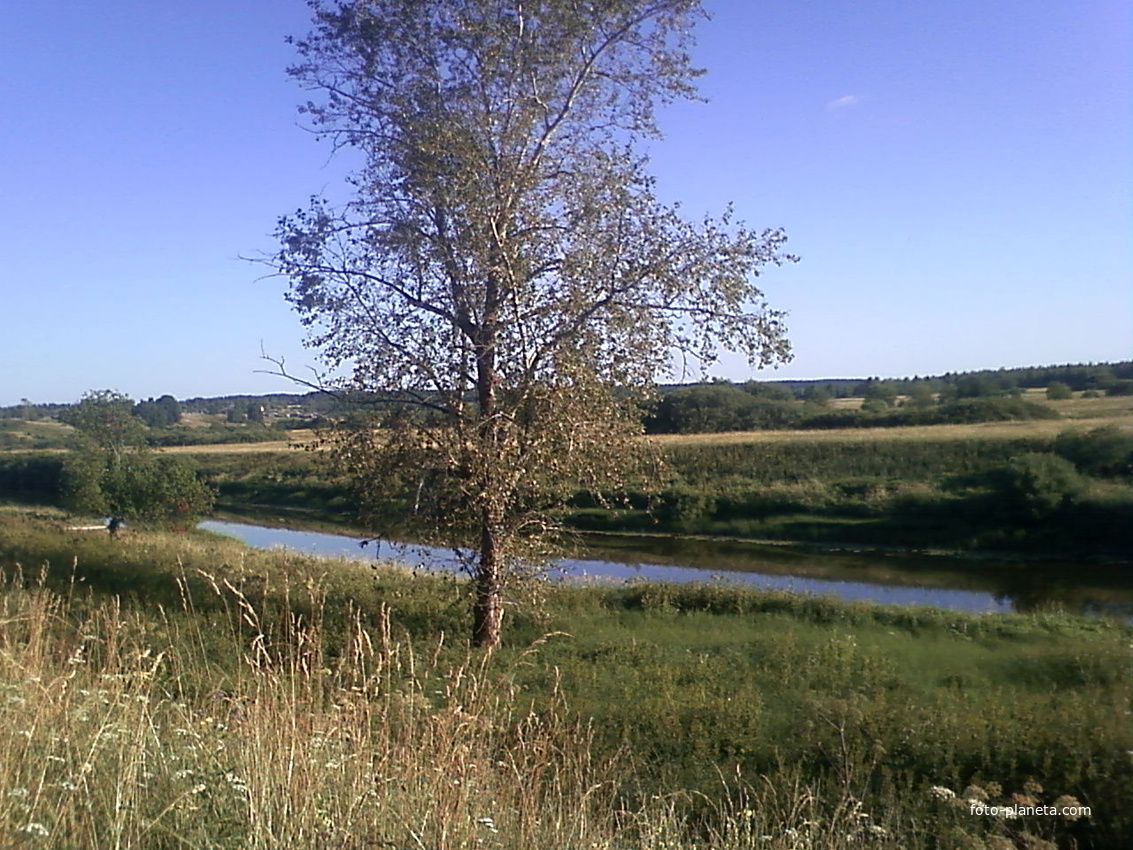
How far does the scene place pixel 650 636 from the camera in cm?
1306

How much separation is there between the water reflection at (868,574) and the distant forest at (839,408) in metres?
4.07

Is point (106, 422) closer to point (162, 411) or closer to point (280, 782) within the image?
point (162, 411)

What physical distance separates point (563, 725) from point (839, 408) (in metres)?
42.7

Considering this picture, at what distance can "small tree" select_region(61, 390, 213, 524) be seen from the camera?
27797mm

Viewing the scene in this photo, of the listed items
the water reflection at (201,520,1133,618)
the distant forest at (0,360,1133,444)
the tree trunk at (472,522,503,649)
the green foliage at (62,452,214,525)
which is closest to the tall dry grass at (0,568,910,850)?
the tree trunk at (472,522,503,649)

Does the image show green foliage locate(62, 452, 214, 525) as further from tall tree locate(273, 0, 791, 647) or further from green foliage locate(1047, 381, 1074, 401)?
green foliage locate(1047, 381, 1074, 401)

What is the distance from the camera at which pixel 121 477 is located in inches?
1107

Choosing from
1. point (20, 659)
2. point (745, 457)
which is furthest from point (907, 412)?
point (20, 659)

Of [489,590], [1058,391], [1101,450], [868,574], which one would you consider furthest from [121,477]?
[1058,391]

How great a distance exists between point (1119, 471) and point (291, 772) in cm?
2538

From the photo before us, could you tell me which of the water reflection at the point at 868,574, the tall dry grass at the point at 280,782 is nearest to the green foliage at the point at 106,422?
the water reflection at the point at 868,574

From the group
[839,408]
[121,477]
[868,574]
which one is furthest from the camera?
[839,408]

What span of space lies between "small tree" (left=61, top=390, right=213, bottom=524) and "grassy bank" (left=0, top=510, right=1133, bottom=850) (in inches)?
520

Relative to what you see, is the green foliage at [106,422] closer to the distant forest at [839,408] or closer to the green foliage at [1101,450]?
the distant forest at [839,408]
